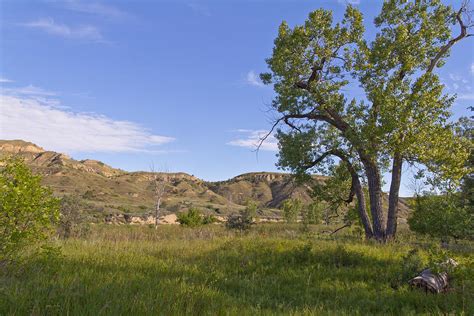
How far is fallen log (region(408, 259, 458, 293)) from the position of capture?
7102 millimetres

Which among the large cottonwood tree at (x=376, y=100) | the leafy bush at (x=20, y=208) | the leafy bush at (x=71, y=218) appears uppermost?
the large cottonwood tree at (x=376, y=100)

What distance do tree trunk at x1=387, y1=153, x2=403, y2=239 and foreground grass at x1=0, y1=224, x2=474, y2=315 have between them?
105 inches

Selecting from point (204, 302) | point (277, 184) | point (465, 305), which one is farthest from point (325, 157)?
point (277, 184)

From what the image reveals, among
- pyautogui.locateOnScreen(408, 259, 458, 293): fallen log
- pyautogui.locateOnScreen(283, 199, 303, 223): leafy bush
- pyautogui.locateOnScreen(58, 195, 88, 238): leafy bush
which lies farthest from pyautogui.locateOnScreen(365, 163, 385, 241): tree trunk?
pyautogui.locateOnScreen(283, 199, 303, 223): leafy bush

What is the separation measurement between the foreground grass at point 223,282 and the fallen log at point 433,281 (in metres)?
0.28

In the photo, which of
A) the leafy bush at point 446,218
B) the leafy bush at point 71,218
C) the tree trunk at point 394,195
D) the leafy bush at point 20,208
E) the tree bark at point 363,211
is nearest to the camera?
the leafy bush at point 20,208

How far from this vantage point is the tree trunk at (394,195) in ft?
49.0

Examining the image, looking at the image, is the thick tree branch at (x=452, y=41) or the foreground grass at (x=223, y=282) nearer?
the foreground grass at (x=223, y=282)

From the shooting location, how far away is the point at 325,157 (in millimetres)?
17781

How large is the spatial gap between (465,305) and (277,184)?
15994 centimetres

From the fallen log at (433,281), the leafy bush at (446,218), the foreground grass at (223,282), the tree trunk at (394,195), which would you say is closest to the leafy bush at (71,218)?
the foreground grass at (223,282)

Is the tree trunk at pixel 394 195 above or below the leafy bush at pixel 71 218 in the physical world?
above

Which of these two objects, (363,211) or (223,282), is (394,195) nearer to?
(363,211)

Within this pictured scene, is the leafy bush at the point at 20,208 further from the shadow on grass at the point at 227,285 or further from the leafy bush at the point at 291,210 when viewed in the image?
the leafy bush at the point at 291,210
